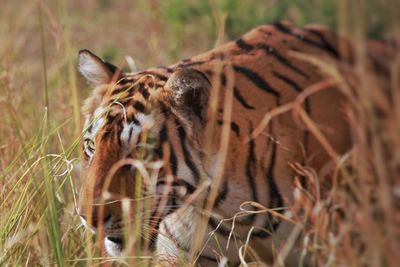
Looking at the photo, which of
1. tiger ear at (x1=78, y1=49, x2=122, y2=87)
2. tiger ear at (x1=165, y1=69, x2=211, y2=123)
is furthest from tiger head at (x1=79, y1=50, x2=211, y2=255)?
tiger ear at (x1=78, y1=49, x2=122, y2=87)

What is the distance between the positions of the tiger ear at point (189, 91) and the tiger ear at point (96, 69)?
32 centimetres

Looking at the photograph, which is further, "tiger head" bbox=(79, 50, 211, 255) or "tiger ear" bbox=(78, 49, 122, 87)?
"tiger ear" bbox=(78, 49, 122, 87)

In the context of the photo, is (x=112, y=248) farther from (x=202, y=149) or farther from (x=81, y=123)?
(x=81, y=123)

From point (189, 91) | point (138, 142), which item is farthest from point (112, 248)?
point (189, 91)

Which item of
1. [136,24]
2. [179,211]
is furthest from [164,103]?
[136,24]

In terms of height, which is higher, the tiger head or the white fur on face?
the tiger head

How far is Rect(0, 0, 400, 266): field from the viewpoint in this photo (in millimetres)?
2227

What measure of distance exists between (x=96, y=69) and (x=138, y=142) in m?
0.37

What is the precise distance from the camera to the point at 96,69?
3.38m

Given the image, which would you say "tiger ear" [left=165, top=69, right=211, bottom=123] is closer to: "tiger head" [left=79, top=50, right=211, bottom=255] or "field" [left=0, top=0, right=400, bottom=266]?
"tiger head" [left=79, top=50, right=211, bottom=255]

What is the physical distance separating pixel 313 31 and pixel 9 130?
1.19 metres

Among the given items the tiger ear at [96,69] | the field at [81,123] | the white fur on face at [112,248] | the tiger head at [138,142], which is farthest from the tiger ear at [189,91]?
the white fur on face at [112,248]

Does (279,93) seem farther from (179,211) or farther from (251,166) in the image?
(179,211)

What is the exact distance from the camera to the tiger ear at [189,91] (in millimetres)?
3045
